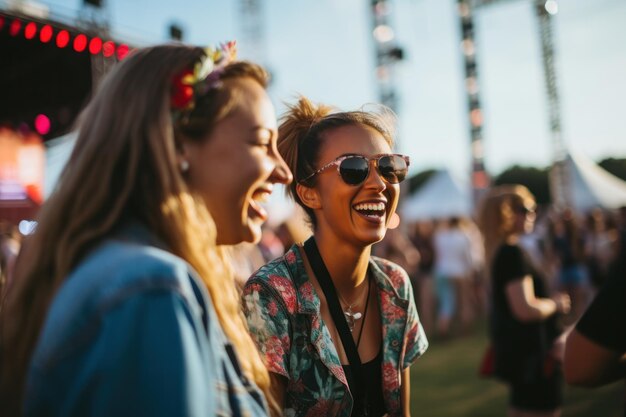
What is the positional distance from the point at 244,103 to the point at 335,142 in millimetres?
723

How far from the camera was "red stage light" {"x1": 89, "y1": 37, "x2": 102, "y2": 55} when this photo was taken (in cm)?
762

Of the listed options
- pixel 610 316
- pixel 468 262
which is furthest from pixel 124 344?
pixel 468 262

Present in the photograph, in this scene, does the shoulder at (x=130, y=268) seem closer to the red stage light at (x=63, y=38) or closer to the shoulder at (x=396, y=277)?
the shoulder at (x=396, y=277)

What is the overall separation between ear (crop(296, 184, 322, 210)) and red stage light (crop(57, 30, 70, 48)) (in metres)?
7.02

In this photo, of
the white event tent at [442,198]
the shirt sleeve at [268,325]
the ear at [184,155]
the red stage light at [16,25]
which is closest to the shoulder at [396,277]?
the shirt sleeve at [268,325]

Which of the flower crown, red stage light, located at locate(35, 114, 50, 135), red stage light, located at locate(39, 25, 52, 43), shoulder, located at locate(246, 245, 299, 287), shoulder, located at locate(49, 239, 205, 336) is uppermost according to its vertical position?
red stage light, located at locate(39, 25, 52, 43)

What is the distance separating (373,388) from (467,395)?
13.4 feet

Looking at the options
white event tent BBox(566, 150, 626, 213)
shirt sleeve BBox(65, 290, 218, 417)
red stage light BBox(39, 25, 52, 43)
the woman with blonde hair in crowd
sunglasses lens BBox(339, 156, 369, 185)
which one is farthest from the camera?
white event tent BBox(566, 150, 626, 213)

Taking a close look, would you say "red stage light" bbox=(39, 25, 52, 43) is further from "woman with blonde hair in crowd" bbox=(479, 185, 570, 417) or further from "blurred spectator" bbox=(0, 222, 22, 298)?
"woman with blonde hair in crowd" bbox=(479, 185, 570, 417)

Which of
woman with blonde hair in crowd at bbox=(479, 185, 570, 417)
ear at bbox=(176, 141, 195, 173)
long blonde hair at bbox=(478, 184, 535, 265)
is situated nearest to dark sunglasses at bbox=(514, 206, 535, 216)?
long blonde hair at bbox=(478, 184, 535, 265)

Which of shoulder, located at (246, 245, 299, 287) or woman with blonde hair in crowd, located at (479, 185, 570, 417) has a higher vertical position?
shoulder, located at (246, 245, 299, 287)

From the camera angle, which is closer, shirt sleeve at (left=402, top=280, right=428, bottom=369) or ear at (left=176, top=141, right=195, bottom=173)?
ear at (left=176, top=141, right=195, bottom=173)

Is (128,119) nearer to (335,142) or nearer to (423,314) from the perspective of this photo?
(335,142)

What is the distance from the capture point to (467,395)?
5387mm
